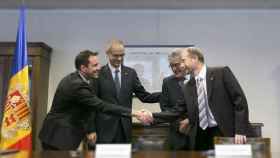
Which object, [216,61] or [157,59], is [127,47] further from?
[216,61]

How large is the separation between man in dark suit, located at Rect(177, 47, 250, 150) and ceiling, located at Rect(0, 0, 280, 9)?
2.00 metres

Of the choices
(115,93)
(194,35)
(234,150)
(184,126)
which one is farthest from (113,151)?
(194,35)

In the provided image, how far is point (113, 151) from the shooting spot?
160 centimetres

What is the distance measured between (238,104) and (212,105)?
195 mm

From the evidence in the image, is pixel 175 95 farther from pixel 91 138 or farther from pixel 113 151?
pixel 113 151

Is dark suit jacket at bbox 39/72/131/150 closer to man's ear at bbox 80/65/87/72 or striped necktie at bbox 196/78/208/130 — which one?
man's ear at bbox 80/65/87/72

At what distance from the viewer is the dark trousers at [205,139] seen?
8.29 feet

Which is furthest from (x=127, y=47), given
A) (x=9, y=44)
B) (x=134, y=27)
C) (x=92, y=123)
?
(x=92, y=123)

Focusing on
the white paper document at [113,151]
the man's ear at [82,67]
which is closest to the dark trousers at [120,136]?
the man's ear at [82,67]

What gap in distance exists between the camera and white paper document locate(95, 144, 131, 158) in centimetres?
158

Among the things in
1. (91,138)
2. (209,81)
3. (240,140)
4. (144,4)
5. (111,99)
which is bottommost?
(91,138)

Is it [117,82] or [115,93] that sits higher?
[117,82]

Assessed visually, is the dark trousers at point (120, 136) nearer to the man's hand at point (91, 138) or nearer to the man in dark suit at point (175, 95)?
the man's hand at point (91, 138)

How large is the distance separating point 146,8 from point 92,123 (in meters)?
2.26
